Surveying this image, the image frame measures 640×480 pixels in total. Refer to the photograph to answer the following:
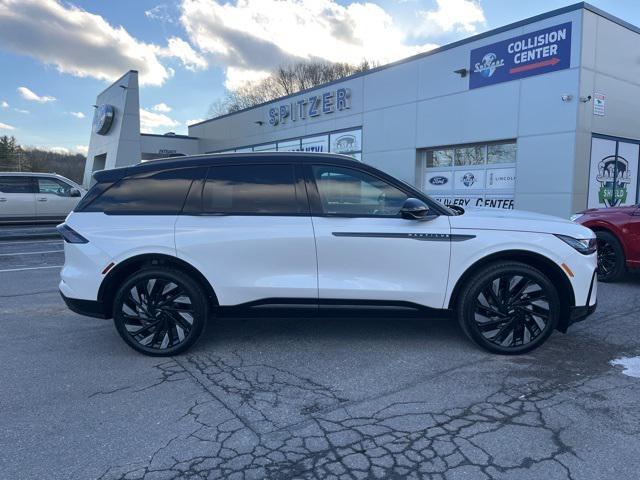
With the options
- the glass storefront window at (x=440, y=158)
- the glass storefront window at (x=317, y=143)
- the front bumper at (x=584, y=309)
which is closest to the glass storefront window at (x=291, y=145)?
the glass storefront window at (x=317, y=143)

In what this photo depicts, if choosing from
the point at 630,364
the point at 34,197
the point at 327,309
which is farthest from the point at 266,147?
the point at 630,364

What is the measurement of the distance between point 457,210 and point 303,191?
5.02 ft

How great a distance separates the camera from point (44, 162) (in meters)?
56.1

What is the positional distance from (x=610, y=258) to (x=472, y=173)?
7160mm

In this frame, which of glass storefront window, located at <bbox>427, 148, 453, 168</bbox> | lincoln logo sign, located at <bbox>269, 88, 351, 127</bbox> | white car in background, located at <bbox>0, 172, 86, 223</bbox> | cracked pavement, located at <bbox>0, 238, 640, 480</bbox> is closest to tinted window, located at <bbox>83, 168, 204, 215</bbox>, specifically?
cracked pavement, located at <bbox>0, 238, 640, 480</bbox>

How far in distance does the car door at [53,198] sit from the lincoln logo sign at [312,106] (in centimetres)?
1030

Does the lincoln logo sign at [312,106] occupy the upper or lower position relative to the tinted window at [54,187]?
upper

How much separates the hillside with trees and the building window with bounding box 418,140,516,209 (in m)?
47.2

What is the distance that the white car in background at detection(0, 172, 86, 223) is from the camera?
14414 mm

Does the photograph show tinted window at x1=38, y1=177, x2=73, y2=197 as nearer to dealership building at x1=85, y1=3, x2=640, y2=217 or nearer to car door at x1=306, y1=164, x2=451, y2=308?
dealership building at x1=85, y1=3, x2=640, y2=217

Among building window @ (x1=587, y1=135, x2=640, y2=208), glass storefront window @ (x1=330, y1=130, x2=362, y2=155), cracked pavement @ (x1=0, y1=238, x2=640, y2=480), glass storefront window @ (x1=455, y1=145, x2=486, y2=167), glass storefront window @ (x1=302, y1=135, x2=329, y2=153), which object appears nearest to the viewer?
cracked pavement @ (x1=0, y1=238, x2=640, y2=480)

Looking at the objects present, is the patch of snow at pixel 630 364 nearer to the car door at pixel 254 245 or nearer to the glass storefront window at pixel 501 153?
the car door at pixel 254 245

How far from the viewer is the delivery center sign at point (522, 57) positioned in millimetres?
Result: 11617

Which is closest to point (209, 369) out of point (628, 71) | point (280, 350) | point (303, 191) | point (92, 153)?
point (280, 350)
